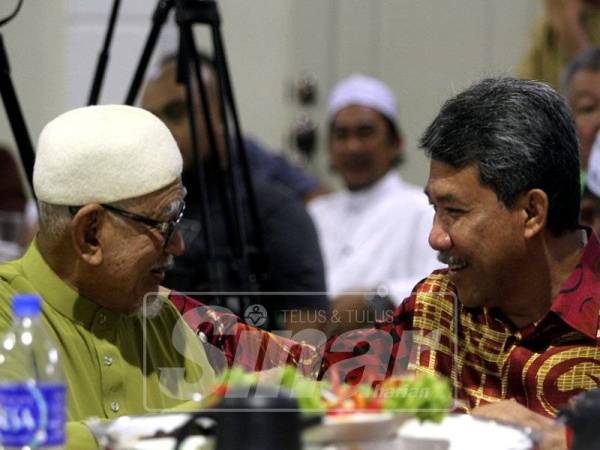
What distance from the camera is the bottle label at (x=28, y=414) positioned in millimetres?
1915

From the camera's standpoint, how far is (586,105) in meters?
4.93

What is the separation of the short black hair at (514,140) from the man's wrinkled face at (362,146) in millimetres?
3179

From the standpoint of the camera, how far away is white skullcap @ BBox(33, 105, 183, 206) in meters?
2.49

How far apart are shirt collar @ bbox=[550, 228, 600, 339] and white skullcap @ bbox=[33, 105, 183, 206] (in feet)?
2.62

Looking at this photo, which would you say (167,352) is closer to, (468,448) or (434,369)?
(434,369)

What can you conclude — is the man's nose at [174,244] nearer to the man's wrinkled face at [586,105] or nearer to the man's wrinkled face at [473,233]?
the man's wrinkled face at [473,233]

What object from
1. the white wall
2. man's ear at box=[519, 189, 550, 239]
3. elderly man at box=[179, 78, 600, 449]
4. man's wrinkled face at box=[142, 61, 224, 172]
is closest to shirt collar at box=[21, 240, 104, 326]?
elderly man at box=[179, 78, 600, 449]

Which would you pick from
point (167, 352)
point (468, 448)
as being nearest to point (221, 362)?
point (167, 352)

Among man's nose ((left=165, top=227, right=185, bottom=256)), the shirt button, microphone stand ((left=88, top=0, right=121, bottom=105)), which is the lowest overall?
the shirt button

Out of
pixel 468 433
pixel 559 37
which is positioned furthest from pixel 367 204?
pixel 468 433

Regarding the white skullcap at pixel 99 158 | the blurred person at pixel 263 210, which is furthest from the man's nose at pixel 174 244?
the blurred person at pixel 263 210

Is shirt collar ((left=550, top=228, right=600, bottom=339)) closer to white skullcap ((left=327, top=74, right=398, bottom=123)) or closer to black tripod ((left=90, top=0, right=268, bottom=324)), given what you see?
black tripod ((left=90, top=0, right=268, bottom=324))

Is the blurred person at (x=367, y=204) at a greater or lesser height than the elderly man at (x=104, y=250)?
lesser

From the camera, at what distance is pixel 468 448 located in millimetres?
2051
